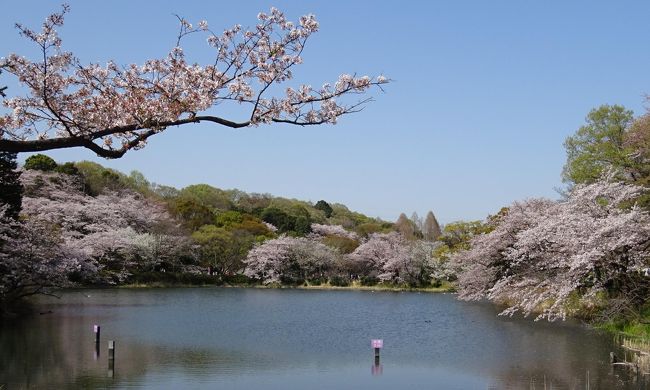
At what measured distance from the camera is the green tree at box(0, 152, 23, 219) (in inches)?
808

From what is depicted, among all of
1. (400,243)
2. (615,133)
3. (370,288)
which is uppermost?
(615,133)

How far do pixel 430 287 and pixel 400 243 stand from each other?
5.57 meters

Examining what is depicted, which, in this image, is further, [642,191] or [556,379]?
[642,191]

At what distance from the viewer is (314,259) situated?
4350 cm

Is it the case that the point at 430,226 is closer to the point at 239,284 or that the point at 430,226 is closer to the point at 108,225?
the point at 239,284

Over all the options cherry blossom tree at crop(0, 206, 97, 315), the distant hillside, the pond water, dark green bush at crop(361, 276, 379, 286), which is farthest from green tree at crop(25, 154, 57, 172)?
dark green bush at crop(361, 276, 379, 286)

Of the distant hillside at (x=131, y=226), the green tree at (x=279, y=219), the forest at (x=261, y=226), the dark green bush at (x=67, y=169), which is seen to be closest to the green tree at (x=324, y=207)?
the forest at (x=261, y=226)

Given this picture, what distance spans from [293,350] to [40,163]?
32888 millimetres

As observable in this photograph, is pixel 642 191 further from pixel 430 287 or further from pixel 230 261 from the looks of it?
pixel 230 261

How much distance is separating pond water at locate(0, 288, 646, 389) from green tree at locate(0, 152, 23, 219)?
12.8ft

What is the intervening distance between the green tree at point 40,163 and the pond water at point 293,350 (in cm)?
1886

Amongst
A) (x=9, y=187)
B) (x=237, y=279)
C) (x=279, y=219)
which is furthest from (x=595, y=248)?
(x=279, y=219)

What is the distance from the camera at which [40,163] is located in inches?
1635

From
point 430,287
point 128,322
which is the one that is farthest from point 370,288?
point 128,322
